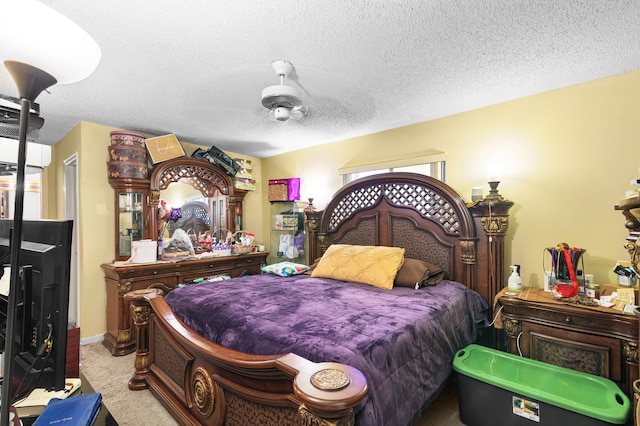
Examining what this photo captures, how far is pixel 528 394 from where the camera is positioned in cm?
165

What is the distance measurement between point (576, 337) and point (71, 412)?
266 centimetres

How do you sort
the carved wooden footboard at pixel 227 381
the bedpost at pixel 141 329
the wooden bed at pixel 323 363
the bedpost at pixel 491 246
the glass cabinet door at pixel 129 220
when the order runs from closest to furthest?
1. the carved wooden footboard at pixel 227 381
2. the wooden bed at pixel 323 363
3. the bedpost at pixel 141 329
4. the bedpost at pixel 491 246
5. the glass cabinet door at pixel 129 220

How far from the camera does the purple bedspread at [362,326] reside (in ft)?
4.35

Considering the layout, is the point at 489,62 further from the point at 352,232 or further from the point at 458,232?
the point at 352,232

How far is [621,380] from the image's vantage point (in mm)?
1766

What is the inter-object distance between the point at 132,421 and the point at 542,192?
3464 millimetres

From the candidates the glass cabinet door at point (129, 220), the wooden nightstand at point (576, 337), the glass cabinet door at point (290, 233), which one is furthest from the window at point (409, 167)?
the glass cabinet door at point (129, 220)

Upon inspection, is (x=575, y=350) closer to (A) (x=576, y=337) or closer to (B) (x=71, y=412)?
(A) (x=576, y=337)

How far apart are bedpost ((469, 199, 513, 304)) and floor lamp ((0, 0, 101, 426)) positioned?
272 centimetres

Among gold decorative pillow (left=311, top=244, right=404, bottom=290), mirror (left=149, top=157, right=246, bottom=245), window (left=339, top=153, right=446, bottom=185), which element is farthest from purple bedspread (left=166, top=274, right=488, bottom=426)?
mirror (left=149, top=157, right=246, bottom=245)

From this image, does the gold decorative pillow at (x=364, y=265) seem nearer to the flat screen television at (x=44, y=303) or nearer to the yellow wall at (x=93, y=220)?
the flat screen television at (x=44, y=303)

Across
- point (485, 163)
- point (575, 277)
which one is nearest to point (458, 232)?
point (485, 163)

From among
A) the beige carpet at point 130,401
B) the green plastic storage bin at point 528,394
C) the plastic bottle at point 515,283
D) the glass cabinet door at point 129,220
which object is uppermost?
the glass cabinet door at point 129,220

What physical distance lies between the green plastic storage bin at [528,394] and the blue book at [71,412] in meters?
1.92
